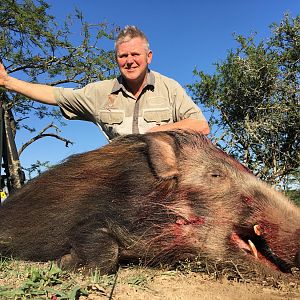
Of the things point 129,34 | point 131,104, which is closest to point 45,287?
point 131,104

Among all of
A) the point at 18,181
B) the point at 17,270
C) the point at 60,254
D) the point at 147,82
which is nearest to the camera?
the point at 17,270

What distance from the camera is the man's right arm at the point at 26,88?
473 cm

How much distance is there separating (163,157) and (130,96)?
69.5 inches

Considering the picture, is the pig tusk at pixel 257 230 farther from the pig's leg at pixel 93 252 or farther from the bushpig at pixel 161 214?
the pig's leg at pixel 93 252

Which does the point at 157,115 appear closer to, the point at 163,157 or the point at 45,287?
the point at 163,157

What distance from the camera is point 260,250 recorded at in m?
2.88

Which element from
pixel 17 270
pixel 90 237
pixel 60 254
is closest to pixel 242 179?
pixel 90 237

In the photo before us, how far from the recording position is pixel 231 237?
289cm

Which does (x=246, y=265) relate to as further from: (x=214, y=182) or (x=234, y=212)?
(x=214, y=182)

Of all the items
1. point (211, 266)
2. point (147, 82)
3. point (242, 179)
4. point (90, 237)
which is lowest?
point (211, 266)

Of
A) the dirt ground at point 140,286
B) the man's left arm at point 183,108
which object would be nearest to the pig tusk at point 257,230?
the dirt ground at point 140,286

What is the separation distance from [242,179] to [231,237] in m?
0.44

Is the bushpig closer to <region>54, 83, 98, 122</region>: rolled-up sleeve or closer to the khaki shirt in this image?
the khaki shirt

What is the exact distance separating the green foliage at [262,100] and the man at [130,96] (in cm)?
548
